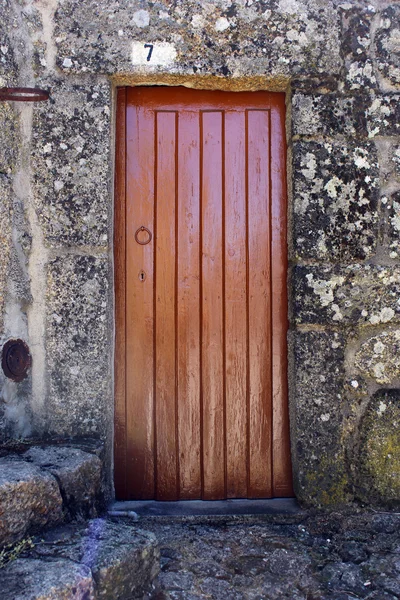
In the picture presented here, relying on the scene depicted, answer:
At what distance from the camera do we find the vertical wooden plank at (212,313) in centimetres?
261

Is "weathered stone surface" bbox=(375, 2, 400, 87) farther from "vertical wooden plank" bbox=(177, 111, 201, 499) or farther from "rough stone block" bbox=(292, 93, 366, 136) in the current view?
"vertical wooden plank" bbox=(177, 111, 201, 499)

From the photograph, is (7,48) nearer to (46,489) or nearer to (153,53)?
(153,53)

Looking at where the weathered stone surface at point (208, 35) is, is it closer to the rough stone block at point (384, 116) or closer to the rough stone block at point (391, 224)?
the rough stone block at point (384, 116)

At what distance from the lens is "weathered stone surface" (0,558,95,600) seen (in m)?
1.54

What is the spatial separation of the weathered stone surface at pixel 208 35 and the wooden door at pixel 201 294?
174mm

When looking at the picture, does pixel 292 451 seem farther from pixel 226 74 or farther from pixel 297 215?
pixel 226 74

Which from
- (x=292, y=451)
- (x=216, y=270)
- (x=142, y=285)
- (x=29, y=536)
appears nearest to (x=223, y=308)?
(x=216, y=270)

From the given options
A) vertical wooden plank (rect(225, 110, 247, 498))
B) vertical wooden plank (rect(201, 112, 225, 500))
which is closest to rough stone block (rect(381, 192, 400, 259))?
vertical wooden plank (rect(225, 110, 247, 498))

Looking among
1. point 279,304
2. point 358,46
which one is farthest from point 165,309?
point 358,46

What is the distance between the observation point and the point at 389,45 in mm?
2508

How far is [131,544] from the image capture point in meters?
1.90

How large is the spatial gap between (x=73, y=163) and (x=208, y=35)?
→ 33.5 inches

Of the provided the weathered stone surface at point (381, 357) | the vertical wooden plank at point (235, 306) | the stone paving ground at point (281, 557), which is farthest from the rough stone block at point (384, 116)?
the stone paving ground at point (281, 557)

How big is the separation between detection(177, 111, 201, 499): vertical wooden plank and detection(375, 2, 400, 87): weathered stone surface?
0.88 meters
